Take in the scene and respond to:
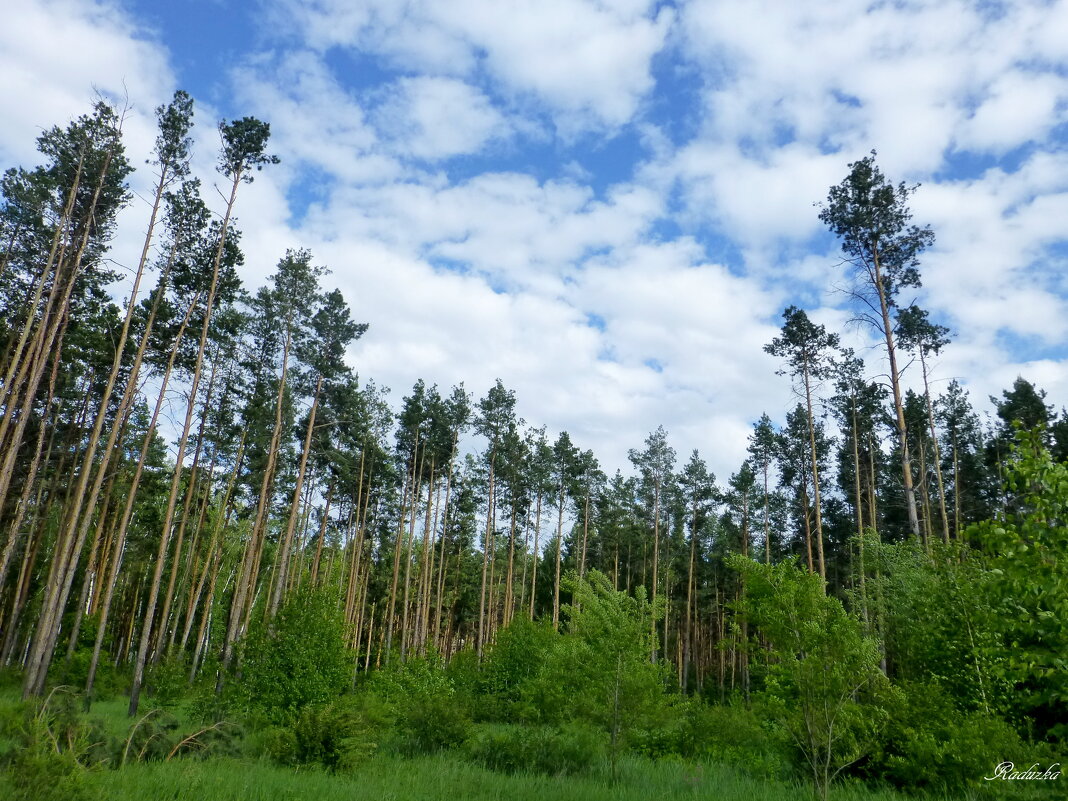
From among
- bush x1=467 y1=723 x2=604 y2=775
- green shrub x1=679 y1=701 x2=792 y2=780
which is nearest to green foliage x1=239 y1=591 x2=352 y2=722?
bush x1=467 y1=723 x2=604 y2=775

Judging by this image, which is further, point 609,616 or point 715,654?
point 715,654

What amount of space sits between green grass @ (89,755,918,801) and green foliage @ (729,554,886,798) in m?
Answer: 1.50

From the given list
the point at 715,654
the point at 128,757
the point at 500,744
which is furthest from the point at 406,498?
the point at 715,654

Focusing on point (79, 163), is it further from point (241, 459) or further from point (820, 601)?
point (820, 601)

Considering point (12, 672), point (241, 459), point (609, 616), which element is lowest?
point (12, 672)

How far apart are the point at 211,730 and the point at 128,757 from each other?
153 centimetres

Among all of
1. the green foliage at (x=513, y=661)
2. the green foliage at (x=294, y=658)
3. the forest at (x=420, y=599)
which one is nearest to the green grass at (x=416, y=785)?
the forest at (x=420, y=599)

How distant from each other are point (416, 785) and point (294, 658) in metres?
7.29

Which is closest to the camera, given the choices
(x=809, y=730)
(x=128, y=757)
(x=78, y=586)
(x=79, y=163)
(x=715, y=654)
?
(x=809, y=730)

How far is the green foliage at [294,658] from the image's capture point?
1616 cm

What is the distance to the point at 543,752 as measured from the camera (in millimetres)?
14328

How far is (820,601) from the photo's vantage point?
9.34 metres
